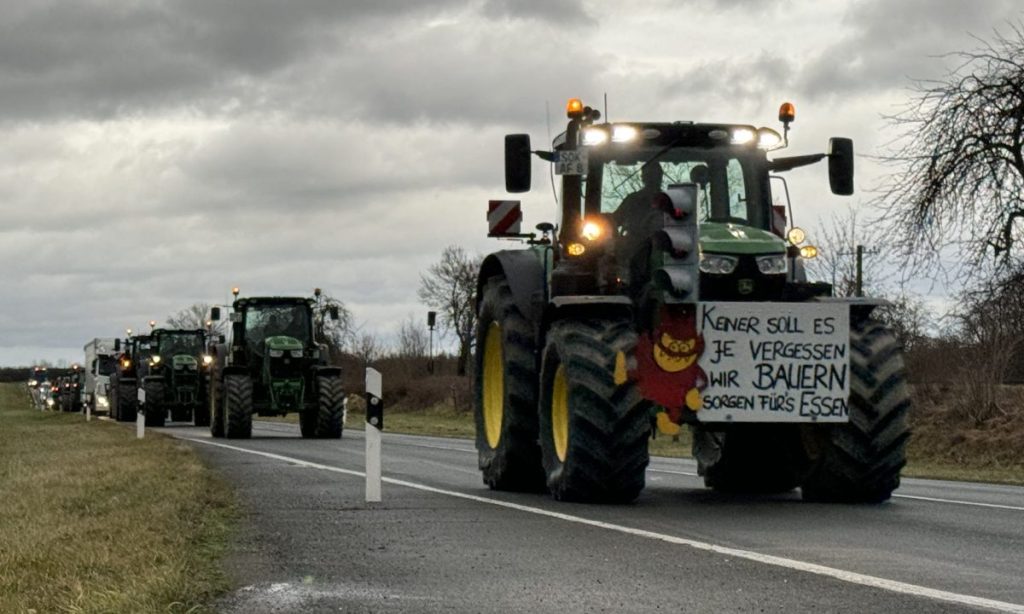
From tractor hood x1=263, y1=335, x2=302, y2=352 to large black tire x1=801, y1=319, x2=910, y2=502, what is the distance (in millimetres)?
22257

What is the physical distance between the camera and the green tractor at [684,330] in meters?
11.6

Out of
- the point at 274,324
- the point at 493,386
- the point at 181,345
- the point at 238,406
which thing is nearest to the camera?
the point at 493,386

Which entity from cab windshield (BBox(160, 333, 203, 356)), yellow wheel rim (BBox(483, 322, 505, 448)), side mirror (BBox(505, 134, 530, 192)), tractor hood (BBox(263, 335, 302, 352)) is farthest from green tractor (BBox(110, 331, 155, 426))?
side mirror (BBox(505, 134, 530, 192))

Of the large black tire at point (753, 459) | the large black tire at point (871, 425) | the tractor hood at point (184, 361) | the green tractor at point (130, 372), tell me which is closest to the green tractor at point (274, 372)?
the tractor hood at point (184, 361)

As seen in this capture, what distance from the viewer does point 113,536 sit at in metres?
9.90

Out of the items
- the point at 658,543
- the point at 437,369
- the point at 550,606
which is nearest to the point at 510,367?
the point at 658,543

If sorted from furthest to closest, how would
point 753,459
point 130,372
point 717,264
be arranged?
point 130,372 → point 753,459 → point 717,264

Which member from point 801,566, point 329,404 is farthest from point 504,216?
point 329,404

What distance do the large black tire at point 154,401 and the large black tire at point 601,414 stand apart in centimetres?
3427

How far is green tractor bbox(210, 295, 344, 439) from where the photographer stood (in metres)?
31.9

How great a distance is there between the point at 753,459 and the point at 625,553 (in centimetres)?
520

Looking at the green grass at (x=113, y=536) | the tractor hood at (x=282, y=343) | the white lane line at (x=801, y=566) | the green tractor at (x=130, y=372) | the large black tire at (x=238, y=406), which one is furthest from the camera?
the green tractor at (x=130, y=372)

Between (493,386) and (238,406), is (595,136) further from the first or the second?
(238,406)

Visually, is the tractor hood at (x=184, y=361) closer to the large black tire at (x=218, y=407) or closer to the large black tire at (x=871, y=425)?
the large black tire at (x=218, y=407)
